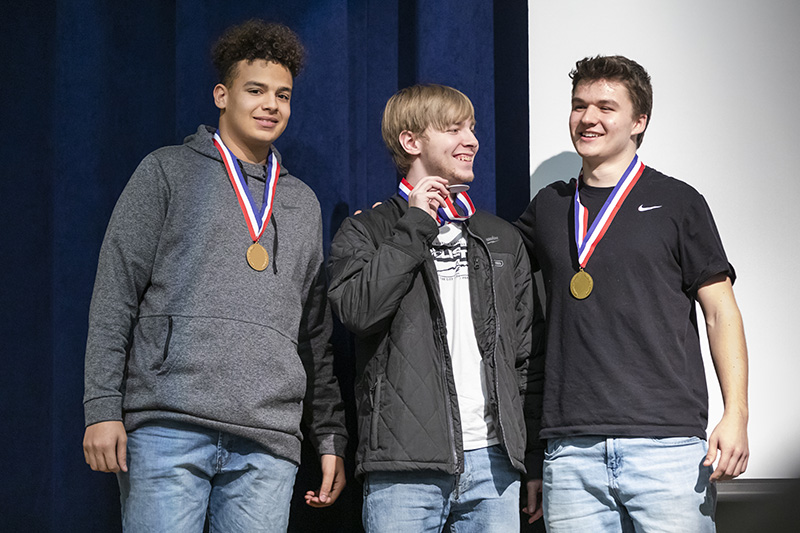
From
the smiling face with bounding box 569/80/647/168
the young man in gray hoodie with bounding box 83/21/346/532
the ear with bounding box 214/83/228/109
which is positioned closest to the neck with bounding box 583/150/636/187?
the smiling face with bounding box 569/80/647/168

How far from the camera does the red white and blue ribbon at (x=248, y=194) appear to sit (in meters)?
2.27

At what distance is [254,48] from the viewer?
243 cm

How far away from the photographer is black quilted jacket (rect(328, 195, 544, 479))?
6.83 ft

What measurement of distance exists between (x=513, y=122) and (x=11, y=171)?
181 centimetres

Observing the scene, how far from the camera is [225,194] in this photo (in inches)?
90.0

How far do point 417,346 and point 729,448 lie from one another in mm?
839

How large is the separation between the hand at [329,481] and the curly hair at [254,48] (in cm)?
Answer: 117

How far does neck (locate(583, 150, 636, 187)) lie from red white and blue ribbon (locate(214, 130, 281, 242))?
3.14 feet

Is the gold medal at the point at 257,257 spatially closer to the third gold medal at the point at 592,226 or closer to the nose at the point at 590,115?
the third gold medal at the point at 592,226

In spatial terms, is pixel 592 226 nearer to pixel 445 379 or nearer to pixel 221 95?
pixel 445 379

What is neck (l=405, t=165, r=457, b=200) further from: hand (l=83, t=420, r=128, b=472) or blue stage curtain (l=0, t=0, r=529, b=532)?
hand (l=83, t=420, r=128, b=472)

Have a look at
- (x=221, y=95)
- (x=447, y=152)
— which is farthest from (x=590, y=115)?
(x=221, y=95)

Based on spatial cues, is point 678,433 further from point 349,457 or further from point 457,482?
point 349,457

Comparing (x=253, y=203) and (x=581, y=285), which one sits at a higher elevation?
(x=253, y=203)
